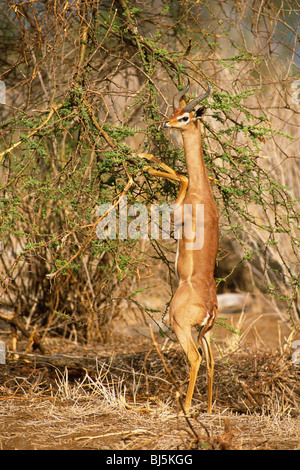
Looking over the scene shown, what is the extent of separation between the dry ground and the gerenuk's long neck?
1.58 meters

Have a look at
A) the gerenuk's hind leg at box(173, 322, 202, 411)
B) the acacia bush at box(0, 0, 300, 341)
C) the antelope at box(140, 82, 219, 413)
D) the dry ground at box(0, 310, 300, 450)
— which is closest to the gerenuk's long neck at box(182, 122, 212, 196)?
the antelope at box(140, 82, 219, 413)

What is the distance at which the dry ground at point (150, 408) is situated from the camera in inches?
163

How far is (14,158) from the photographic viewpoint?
518cm

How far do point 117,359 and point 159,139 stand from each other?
9.76ft

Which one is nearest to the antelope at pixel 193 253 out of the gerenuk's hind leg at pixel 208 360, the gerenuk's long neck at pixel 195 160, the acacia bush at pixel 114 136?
the gerenuk's long neck at pixel 195 160

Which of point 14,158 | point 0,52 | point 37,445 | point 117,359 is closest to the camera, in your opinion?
point 37,445

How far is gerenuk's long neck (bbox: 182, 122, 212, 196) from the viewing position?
4.53 meters

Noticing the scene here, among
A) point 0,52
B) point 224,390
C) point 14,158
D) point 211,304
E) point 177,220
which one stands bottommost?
point 224,390

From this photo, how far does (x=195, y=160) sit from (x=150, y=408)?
2121 mm

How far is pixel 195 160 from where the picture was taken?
179 inches

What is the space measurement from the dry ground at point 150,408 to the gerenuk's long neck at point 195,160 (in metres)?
1.58

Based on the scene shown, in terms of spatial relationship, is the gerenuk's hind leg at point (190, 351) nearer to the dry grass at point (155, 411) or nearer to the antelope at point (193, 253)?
the antelope at point (193, 253)

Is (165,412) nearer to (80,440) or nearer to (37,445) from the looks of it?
(80,440)
